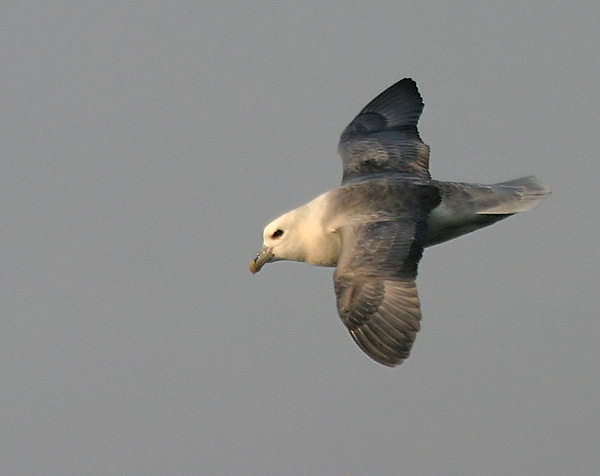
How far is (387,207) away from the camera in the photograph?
42.8 feet

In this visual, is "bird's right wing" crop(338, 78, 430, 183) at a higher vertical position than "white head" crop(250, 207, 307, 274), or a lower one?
higher

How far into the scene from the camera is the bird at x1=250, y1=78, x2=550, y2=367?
11.9 metres

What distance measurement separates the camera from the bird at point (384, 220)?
467 inches

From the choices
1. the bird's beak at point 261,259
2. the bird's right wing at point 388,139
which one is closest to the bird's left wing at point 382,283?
the bird's beak at point 261,259

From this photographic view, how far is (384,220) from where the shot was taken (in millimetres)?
12836

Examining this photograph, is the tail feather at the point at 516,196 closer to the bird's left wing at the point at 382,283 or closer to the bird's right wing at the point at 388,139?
the bird's right wing at the point at 388,139

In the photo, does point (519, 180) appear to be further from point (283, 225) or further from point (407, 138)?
point (283, 225)

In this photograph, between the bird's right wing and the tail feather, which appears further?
the bird's right wing

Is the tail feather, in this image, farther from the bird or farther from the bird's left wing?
the bird's left wing

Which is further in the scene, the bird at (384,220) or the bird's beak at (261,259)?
the bird's beak at (261,259)

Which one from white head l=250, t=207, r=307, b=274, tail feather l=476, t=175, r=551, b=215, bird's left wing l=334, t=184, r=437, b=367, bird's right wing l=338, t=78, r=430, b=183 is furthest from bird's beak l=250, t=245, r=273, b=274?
tail feather l=476, t=175, r=551, b=215

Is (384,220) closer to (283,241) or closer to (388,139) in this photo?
(283,241)

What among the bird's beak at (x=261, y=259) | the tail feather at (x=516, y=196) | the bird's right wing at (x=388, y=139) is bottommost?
the bird's beak at (x=261, y=259)

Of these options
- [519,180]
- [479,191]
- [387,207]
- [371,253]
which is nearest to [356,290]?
[371,253]
